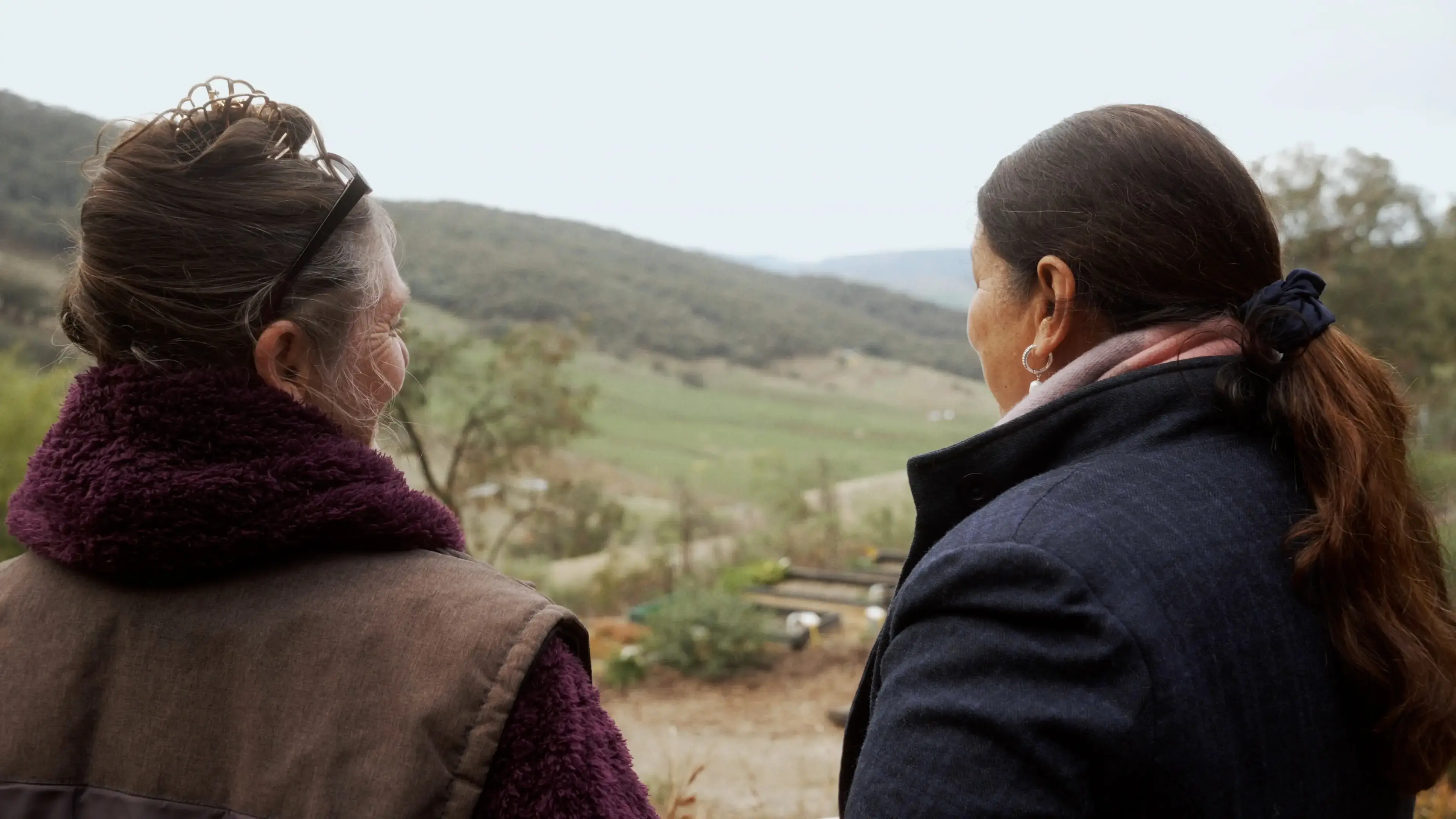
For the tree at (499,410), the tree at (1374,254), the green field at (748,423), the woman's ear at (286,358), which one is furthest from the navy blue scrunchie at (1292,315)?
the tree at (1374,254)

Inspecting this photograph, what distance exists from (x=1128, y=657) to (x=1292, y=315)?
50 centimetres

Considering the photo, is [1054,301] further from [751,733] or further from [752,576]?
[752,576]

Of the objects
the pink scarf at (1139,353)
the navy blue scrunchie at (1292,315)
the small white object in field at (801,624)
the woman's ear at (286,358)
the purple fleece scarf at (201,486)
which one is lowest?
the small white object in field at (801,624)

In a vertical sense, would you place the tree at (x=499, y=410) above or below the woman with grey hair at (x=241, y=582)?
below

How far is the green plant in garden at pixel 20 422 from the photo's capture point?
233 inches

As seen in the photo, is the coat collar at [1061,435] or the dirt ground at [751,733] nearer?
the coat collar at [1061,435]

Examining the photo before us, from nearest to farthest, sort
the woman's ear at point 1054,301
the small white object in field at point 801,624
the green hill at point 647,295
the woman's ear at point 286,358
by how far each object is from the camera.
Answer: the woman's ear at point 286,358 → the woman's ear at point 1054,301 → the small white object in field at point 801,624 → the green hill at point 647,295

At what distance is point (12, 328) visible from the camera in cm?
898

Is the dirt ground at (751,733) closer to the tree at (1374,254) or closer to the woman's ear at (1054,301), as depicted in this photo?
the woman's ear at (1054,301)

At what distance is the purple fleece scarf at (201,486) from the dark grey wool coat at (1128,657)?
564 millimetres

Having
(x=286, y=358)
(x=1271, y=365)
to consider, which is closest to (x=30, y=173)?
(x=286, y=358)

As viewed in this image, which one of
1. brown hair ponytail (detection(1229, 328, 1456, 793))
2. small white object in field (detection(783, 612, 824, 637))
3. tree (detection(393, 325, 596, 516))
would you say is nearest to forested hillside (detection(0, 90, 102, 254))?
tree (detection(393, 325, 596, 516))

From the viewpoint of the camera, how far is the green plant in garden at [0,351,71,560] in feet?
19.4

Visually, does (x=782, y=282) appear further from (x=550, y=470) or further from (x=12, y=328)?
(x=12, y=328)
